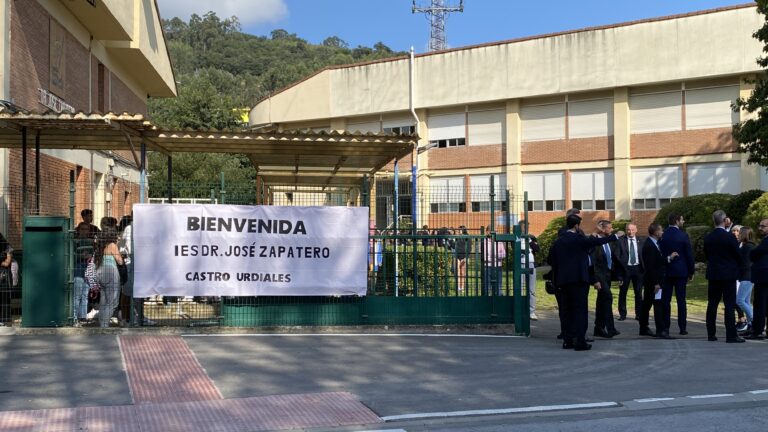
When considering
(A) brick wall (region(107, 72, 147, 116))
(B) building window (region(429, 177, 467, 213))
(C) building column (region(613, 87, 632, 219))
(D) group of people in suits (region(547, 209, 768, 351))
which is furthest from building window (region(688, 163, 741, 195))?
(A) brick wall (region(107, 72, 147, 116))

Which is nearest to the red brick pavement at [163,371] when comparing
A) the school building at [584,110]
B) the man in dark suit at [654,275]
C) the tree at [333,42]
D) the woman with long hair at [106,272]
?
the woman with long hair at [106,272]

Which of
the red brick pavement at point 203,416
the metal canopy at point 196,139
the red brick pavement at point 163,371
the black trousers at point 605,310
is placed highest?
the metal canopy at point 196,139

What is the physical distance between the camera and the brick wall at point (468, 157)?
3494cm

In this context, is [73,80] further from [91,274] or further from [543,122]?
[543,122]

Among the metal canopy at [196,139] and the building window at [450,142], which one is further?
the building window at [450,142]

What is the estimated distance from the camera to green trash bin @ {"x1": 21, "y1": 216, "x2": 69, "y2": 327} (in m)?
10.7

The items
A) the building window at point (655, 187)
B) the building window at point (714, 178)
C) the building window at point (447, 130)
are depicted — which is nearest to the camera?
the building window at point (714, 178)

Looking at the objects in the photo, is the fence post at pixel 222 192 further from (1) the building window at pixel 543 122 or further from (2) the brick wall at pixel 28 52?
(1) the building window at pixel 543 122

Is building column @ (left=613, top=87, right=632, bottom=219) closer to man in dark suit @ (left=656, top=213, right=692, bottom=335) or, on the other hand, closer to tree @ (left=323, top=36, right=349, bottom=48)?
man in dark suit @ (left=656, top=213, right=692, bottom=335)

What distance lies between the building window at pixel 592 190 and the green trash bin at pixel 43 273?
1026 inches

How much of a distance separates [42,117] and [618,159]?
2653cm

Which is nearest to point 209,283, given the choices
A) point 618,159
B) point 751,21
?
point 618,159

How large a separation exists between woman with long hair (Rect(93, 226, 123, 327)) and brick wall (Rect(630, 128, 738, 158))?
85.5ft

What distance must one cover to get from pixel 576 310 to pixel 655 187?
2370cm
